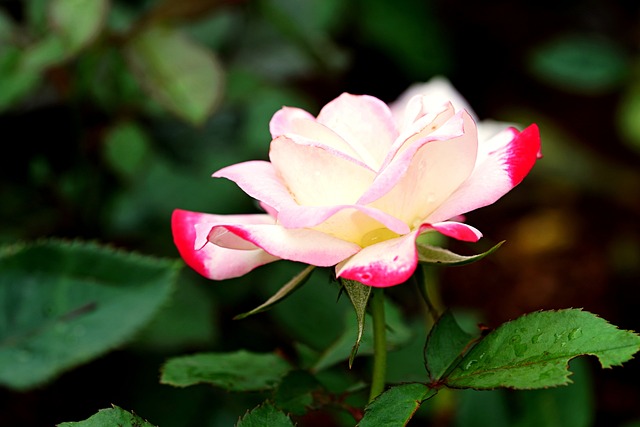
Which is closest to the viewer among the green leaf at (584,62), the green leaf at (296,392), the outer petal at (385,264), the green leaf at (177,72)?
the outer petal at (385,264)

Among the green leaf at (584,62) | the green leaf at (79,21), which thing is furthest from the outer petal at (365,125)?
the green leaf at (584,62)

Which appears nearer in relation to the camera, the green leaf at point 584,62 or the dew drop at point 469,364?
the dew drop at point 469,364

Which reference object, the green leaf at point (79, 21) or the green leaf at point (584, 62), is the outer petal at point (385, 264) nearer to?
the green leaf at point (79, 21)

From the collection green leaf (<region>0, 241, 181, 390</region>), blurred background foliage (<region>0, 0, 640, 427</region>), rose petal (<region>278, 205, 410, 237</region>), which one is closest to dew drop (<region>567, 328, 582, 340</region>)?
rose petal (<region>278, 205, 410, 237</region>)

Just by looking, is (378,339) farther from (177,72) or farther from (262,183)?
(177,72)

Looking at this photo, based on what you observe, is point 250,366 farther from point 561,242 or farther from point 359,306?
point 561,242

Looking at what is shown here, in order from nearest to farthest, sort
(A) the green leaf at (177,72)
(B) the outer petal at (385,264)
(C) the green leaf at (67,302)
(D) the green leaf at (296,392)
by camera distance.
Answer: (B) the outer petal at (385,264) → (D) the green leaf at (296,392) → (C) the green leaf at (67,302) → (A) the green leaf at (177,72)

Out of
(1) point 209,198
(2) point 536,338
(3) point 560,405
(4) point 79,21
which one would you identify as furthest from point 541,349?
(1) point 209,198
